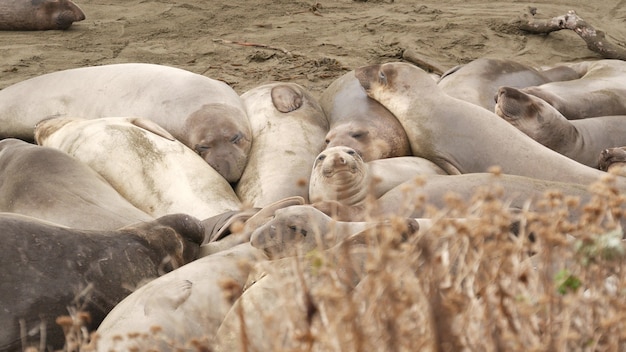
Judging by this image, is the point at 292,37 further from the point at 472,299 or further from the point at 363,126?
the point at 472,299

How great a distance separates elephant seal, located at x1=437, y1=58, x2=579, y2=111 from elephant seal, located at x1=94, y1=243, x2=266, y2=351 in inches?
119

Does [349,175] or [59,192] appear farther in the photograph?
[349,175]

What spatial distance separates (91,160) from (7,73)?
2740 millimetres

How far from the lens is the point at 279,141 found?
6062 mm

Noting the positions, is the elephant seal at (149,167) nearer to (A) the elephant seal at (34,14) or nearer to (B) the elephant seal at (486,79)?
(B) the elephant seal at (486,79)

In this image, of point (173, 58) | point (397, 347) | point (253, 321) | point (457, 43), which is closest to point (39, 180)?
point (253, 321)

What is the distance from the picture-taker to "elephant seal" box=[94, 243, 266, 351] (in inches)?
135

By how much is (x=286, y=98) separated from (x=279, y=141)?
44 centimetres

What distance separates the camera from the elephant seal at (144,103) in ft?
20.4

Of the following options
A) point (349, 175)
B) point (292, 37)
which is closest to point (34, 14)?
point (292, 37)

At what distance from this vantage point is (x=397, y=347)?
2154mm

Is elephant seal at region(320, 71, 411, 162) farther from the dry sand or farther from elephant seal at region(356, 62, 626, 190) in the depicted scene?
the dry sand

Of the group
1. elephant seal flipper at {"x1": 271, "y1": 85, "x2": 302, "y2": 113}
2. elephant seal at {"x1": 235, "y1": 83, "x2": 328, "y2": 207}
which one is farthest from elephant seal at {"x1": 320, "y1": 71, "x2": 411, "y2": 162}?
elephant seal flipper at {"x1": 271, "y1": 85, "x2": 302, "y2": 113}

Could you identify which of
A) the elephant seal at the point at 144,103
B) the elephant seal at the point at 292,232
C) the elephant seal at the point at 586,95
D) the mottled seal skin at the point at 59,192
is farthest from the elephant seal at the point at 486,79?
the elephant seal at the point at 292,232
